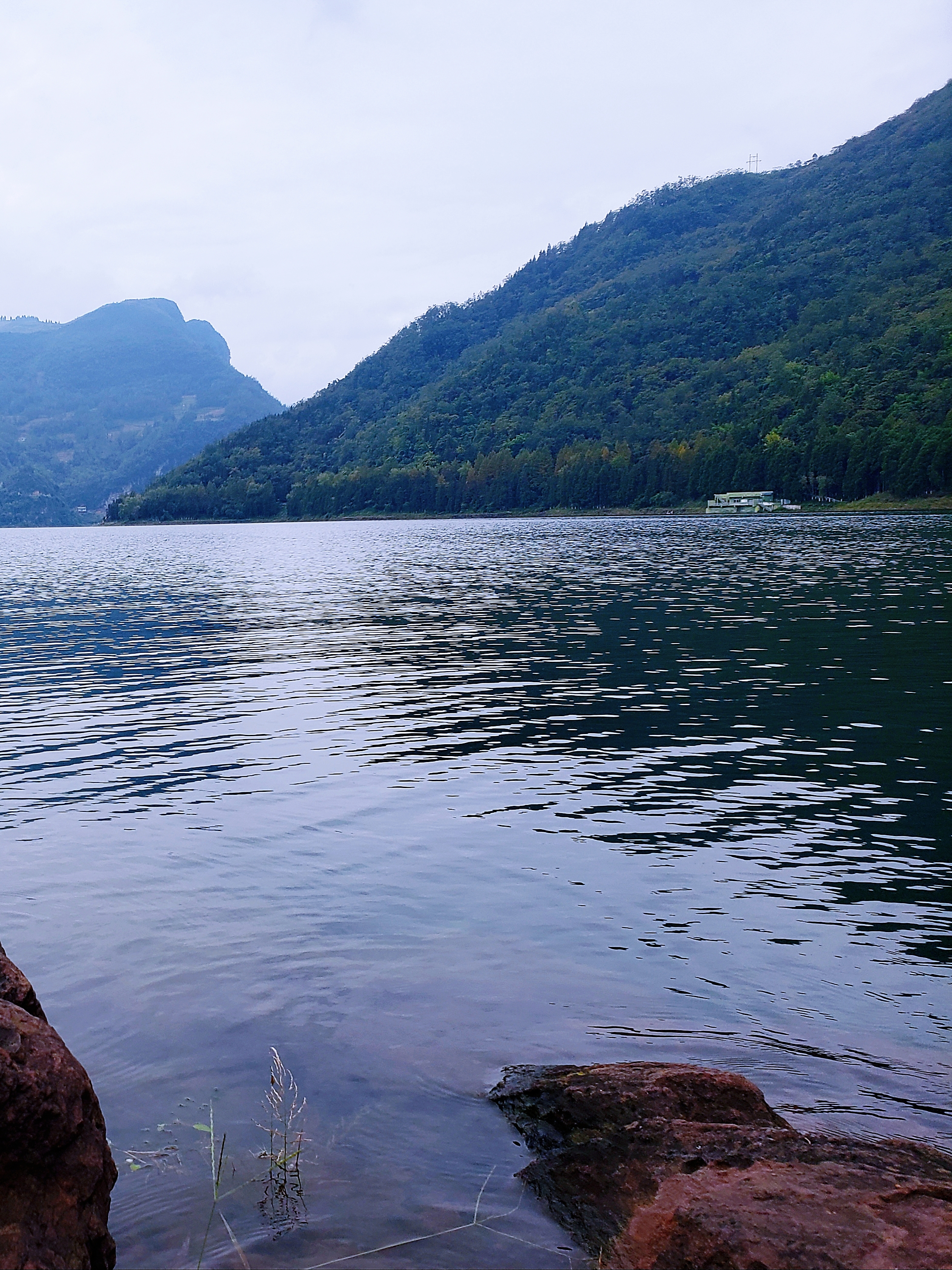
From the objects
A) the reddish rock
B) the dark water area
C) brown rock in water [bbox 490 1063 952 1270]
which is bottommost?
the dark water area

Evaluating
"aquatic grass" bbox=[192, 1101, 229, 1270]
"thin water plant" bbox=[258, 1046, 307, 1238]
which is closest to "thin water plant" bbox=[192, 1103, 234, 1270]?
"aquatic grass" bbox=[192, 1101, 229, 1270]

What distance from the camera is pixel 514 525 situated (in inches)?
7574

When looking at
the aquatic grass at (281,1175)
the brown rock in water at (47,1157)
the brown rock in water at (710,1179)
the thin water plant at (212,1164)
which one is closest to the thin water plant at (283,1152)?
the aquatic grass at (281,1175)

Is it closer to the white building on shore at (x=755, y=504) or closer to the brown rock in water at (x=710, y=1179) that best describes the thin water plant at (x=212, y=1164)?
the brown rock in water at (x=710, y=1179)

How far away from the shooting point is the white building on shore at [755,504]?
19062cm

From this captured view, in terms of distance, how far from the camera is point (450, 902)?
13.5 m

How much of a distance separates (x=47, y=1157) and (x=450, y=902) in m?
8.07

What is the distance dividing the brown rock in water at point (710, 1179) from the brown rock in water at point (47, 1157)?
304 cm

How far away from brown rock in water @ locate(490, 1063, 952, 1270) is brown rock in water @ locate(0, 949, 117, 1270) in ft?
9.97

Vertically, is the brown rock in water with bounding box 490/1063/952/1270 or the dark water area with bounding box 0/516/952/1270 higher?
the brown rock in water with bounding box 490/1063/952/1270

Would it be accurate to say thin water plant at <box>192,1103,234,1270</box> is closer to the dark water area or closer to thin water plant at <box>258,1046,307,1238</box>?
the dark water area

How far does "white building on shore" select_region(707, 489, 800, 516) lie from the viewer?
191m

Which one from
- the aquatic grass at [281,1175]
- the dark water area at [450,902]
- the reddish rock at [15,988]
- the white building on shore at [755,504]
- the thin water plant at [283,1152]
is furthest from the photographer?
the white building on shore at [755,504]

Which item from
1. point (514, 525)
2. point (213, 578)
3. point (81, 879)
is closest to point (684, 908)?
point (81, 879)
